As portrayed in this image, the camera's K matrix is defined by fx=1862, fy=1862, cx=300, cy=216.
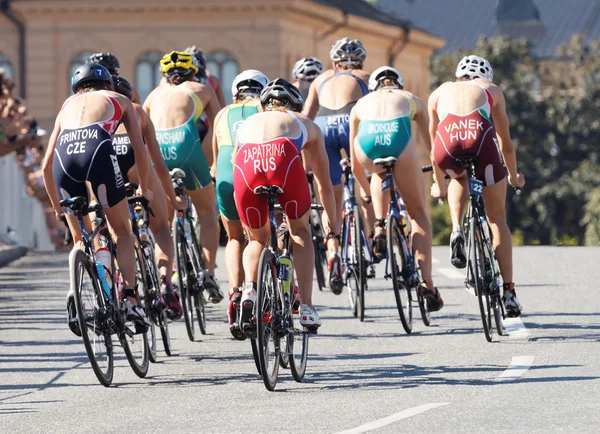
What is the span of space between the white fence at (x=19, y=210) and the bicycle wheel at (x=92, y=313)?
19849mm

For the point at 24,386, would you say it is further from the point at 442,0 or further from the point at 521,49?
the point at 442,0

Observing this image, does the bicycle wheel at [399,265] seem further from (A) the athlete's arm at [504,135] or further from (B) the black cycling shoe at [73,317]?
(B) the black cycling shoe at [73,317]

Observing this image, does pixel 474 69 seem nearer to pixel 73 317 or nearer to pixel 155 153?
pixel 155 153

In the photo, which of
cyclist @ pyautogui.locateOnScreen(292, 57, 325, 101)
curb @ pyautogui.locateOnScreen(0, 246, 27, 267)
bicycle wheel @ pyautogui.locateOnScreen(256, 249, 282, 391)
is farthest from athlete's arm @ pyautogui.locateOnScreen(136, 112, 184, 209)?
curb @ pyautogui.locateOnScreen(0, 246, 27, 267)

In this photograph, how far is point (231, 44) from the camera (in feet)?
206

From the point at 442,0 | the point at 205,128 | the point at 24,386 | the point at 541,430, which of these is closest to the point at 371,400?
the point at 541,430

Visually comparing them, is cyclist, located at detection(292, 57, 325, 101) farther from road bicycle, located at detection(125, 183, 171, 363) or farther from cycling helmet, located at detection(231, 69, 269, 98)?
road bicycle, located at detection(125, 183, 171, 363)

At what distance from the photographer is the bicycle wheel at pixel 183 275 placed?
13.3 metres

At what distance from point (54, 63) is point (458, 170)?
169 feet

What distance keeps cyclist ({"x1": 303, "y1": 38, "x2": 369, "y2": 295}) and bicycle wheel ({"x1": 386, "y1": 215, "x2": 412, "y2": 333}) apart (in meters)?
2.24

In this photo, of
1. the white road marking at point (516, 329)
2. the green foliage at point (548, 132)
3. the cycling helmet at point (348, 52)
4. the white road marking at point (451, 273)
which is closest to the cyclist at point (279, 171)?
the white road marking at point (516, 329)

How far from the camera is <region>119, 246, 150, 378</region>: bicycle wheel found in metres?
10.9

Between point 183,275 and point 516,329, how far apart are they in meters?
2.43

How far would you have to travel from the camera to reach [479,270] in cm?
1245
